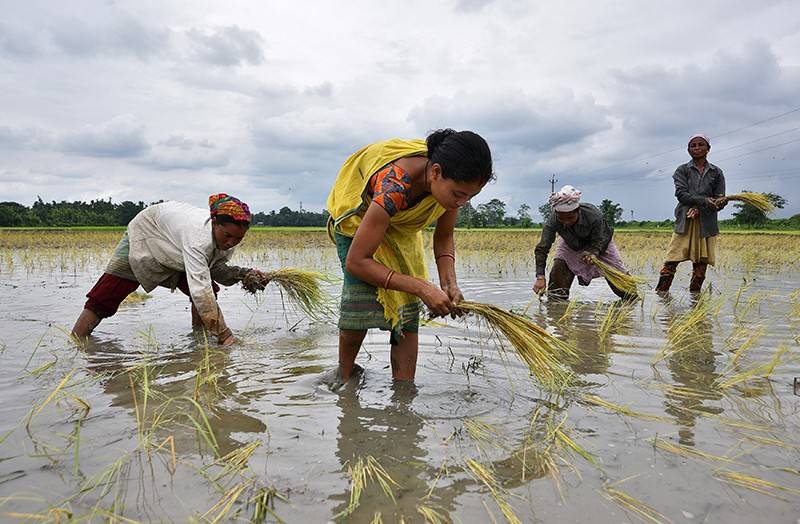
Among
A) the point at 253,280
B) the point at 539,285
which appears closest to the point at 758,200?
the point at 539,285

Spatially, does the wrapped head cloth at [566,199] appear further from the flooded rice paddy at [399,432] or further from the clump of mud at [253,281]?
the clump of mud at [253,281]

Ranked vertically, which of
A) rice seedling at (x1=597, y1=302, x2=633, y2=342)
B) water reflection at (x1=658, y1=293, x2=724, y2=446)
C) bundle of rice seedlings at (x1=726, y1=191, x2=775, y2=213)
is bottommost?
water reflection at (x1=658, y1=293, x2=724, y2=446)

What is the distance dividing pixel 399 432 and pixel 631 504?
87 centimetres

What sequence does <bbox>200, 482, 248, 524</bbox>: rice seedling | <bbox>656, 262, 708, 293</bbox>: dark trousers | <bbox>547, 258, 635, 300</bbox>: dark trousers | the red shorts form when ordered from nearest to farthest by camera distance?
<bbox>200, 482, 248, 524</bbox>: rice seedling, the red shorts, <bbox>547, 258, 635, 300</bbox>: dark trousers, <bbox>656, 262, 708, 293</bbox>: dark trousers

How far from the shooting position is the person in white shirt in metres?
3.29

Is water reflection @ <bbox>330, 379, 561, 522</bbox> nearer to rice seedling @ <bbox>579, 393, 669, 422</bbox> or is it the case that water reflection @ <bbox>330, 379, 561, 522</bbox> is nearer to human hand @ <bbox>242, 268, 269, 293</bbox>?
rice seedling @ <bbox>579, 393, 669, 422</bbox>

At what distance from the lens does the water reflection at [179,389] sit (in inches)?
83.0

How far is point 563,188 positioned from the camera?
5074 mm

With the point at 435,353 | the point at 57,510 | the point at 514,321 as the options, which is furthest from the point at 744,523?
the point at 435,353

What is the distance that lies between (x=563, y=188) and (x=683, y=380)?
2.61m

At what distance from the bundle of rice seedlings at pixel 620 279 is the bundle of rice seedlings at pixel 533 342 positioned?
2.71 metres

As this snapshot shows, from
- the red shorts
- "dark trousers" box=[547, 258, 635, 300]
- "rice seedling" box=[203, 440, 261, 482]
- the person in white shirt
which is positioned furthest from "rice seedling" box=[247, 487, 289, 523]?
"dark trousers" box=[547, 258, 635, 300]

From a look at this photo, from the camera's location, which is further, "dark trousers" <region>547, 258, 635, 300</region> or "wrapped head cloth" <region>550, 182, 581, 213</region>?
"dark trousers" <region>547, 258, 635, 300</region>

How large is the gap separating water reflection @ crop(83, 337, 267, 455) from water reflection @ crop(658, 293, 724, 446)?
1.71 m
